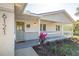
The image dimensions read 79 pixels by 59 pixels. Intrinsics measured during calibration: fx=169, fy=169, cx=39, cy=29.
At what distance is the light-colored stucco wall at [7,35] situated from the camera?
149 inches

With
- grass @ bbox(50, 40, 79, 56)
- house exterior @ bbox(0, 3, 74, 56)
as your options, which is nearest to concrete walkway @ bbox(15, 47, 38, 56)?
house exterior @ bbox(0, 3, 74, 56)

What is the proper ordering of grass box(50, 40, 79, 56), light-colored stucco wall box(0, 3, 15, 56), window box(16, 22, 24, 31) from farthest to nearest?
1. window box(16, 22, 24, 31)
2. grass box(50, 40, 79, 56)
3. light-colored stucco wall box(0, 3, 15, 56)

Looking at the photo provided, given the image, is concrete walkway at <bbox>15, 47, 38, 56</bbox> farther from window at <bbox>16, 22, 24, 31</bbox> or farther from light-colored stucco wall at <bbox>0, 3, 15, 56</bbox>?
window at <bbox>16, 22, 24, 31</bbox>

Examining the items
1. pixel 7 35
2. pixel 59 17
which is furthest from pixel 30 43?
pixel 59 17

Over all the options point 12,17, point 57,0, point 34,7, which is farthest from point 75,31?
point 12,17

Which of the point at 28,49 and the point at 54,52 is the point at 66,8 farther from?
the point at 28,49

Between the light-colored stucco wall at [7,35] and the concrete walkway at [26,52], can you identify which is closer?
the light-colored stucco wall at [7,35]

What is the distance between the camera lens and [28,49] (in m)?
4.27

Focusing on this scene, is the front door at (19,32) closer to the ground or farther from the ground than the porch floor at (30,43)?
farther from the ground

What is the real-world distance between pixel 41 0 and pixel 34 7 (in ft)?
1.05

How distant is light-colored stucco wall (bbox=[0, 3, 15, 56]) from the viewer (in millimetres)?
3775

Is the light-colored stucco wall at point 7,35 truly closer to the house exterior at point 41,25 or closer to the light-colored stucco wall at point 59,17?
the house exterior at point 41,25

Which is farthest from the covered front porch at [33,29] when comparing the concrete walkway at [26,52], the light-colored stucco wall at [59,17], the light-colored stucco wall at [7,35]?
the light-colored stucco wall at [7,35]

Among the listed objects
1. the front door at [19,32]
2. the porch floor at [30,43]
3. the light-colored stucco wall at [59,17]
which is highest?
A: the light-colored stucco wall at [59,17]
